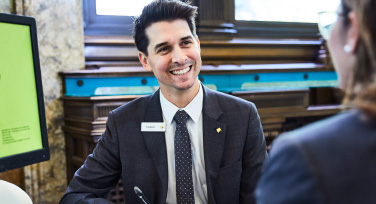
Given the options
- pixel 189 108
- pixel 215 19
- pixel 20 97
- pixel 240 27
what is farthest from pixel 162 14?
pixel 240 27

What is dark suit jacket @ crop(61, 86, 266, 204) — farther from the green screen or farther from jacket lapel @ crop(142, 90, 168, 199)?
the green screen

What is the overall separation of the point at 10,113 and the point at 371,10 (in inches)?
42.0

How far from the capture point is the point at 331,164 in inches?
23.3

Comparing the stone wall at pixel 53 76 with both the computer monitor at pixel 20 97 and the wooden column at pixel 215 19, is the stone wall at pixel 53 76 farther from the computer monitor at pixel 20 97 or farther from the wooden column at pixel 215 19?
the computer monitor at pixel 20 97

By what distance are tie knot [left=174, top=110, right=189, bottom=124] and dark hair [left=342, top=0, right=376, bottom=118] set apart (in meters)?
1.15

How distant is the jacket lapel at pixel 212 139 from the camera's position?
5.49ft

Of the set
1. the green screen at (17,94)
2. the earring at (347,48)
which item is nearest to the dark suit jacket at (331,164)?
the earring at (347,48)

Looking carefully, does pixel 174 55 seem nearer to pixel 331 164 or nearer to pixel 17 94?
pixel 17 94

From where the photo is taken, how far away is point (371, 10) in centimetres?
60

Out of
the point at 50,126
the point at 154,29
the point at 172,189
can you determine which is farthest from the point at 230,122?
the point at 50,126

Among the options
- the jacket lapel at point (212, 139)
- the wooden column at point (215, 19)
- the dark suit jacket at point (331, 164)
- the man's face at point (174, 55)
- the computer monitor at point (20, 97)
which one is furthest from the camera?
the wooden column at point (215, 19)

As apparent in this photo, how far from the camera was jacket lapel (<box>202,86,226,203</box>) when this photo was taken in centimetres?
167

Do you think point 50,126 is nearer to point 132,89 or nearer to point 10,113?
point 132,89

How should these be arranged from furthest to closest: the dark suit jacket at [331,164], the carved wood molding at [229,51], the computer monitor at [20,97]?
the carved wood molding at [229,51]
the computer monitor at [20,97]
the dark suit jacket at [331,164]
